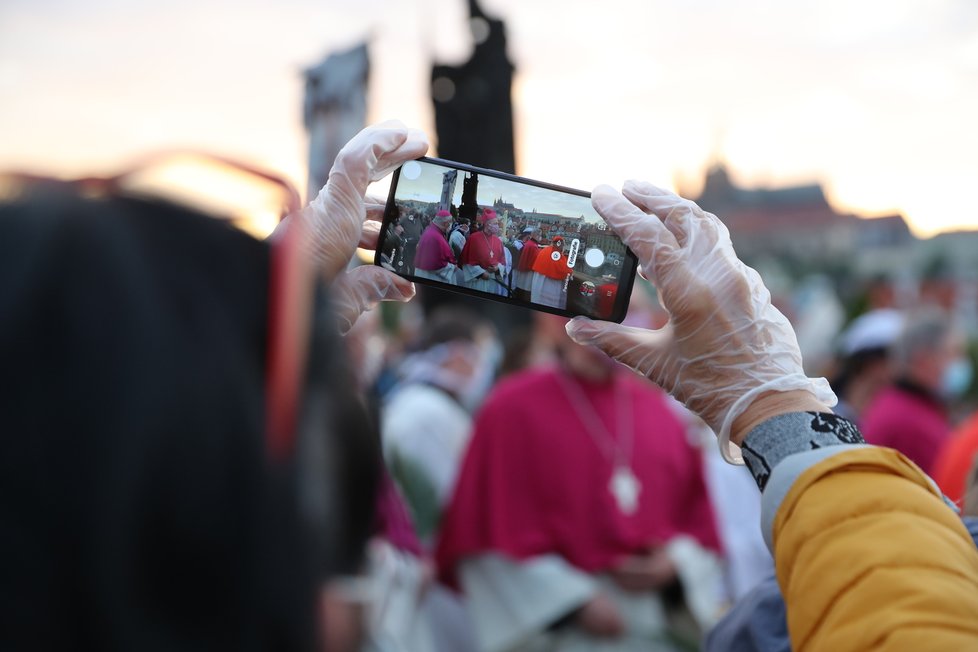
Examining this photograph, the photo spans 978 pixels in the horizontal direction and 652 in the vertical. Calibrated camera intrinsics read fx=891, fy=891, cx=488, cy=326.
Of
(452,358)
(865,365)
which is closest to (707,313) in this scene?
(452,358)

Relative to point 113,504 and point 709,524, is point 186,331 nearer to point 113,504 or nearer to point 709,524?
point 113,504

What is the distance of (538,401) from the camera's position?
14.1 ft

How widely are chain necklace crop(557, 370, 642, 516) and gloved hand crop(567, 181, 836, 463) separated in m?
2.68

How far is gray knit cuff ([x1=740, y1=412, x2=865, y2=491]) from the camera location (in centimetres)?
119

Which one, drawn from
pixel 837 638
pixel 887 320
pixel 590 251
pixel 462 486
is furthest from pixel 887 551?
pixel 887 320

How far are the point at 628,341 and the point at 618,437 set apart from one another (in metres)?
2.82

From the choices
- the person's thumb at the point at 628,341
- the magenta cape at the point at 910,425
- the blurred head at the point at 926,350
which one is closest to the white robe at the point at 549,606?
the magenta cape at the point at 910,425

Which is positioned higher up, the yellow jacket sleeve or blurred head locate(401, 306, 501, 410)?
the yellow jacket sleeve

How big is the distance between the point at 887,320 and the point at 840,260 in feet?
196

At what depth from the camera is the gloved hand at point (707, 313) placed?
134 centimetres

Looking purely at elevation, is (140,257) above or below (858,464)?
above

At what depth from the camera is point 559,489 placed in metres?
4.04

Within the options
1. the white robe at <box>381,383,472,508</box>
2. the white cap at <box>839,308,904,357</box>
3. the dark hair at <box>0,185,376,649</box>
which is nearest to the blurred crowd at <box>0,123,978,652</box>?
the dark hair at <box>0,185,376,649</box>

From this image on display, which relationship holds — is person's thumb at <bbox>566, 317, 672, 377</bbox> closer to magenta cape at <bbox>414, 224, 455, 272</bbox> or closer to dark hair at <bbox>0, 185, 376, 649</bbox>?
magenta cape at <bbox>414, 224, 455, 272</bbox>
